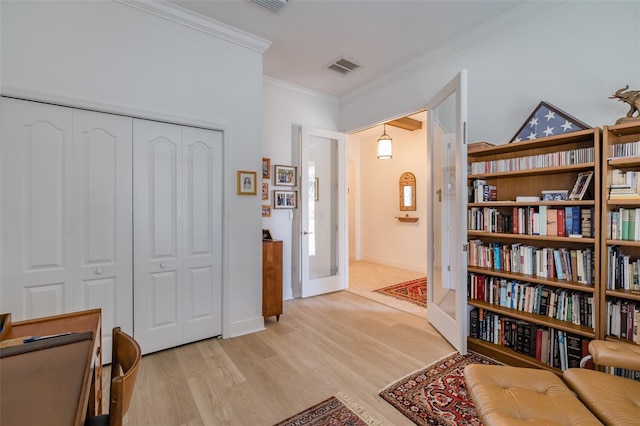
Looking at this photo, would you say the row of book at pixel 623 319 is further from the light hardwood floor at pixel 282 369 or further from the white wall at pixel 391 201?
the white wall at pixel 391 201

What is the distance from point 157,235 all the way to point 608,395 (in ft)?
10.2

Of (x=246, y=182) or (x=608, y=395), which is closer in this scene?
(x=608, y=395)

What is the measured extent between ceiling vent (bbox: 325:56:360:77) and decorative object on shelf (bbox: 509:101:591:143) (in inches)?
80.3

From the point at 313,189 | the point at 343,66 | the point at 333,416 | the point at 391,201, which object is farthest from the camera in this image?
the point at 391,201

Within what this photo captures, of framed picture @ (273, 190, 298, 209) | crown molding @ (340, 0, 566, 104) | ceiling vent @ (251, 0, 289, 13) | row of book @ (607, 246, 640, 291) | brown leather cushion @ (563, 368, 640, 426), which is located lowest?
brown leather cushion @ (563, 368, 640, 426)

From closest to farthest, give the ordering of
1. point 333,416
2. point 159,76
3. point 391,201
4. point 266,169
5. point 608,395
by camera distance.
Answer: point 608,395 < point 333,416 < point 159,76 < point 266,169 < point 391,201

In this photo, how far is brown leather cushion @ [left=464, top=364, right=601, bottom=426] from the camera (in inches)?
47.2

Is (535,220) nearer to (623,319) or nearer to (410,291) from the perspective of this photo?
(623,319)

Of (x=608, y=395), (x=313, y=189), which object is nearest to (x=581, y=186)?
(x=608, y=395)

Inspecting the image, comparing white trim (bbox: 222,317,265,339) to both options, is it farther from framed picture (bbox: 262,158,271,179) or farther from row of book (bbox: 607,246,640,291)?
row of book (bbox: 607,246,640,291)

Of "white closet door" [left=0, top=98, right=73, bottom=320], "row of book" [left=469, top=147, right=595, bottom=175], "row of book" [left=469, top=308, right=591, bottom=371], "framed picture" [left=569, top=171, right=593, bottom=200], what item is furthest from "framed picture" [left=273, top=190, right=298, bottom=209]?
"framed picture" [left=569, top=171, right=593, bottom=200]

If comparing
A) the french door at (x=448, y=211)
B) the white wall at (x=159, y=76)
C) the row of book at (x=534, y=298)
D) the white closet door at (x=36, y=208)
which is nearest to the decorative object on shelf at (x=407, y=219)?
the french door at (x=448, y=211)

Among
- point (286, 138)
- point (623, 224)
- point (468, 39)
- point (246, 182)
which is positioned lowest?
point (623, 224)

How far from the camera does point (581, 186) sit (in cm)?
203
